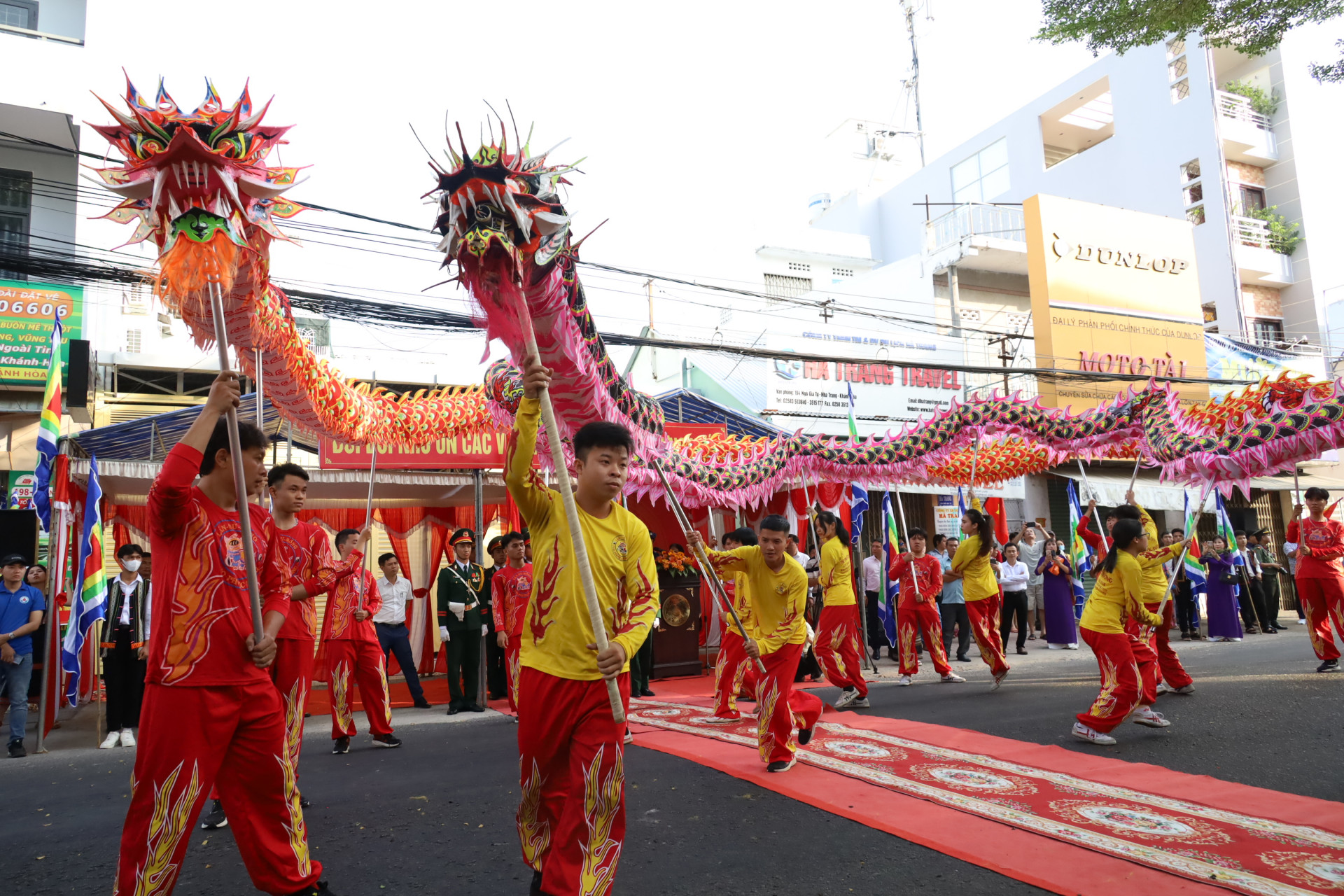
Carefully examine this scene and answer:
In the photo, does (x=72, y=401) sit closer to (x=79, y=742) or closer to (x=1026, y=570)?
(x=79, y=742)

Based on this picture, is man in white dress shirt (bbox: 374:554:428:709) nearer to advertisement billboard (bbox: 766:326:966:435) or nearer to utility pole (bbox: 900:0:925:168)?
advertisement billboard (bbox: 766:326:966:435)

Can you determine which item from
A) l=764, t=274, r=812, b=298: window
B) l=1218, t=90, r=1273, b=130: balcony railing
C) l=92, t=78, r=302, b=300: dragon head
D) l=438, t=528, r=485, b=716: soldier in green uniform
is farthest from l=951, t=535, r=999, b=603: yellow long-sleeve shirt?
l=1218, t=90, r=1273, b=130: balcony railing

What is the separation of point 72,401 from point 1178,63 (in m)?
23.8

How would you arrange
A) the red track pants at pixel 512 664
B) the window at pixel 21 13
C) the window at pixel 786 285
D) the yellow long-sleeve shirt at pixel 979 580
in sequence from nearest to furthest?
the red track pants at pixel 512 664
the yellow long-sleeve shirt at pixel 979 580
the window at pixel 21 13
the window at pixel 786 285

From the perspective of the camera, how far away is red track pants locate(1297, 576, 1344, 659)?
825 centimetres

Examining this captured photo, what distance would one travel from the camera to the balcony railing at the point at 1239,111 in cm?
2059

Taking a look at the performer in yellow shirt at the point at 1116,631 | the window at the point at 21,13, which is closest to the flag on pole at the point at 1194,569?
the performer in yellow shirt at the point at 1116,631

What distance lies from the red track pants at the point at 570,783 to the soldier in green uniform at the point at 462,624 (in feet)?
18.5

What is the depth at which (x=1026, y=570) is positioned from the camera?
39.9 feet

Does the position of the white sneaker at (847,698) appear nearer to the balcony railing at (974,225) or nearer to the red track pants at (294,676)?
the red track pants at (294,676)

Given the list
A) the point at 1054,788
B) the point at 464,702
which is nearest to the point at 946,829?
the point at 1054,788

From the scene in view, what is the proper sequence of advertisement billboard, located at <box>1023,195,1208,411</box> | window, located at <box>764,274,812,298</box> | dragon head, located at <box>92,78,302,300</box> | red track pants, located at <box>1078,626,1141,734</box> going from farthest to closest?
window, located at <box>764,274,812,298</box> → advertisement billboard, located at <box>1023,195,1208,411</box> → red track pants, located at <box>1078,626,1141,734</box> → dragon head, located at <box>92,78,302,300</box>

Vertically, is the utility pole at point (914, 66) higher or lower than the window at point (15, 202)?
higher

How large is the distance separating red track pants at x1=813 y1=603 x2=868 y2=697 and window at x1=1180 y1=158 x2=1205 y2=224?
62.0 feet
